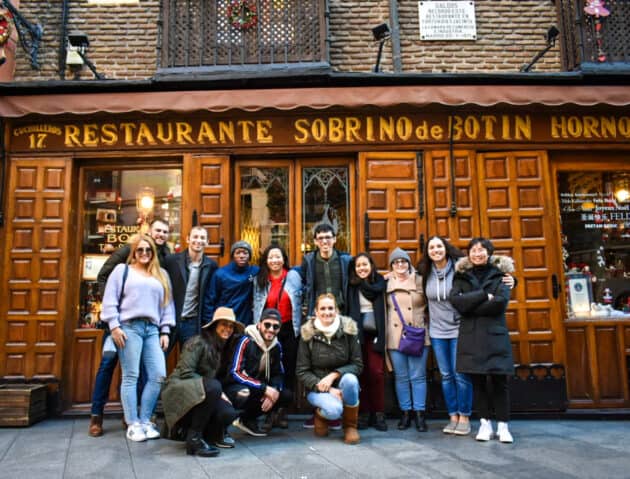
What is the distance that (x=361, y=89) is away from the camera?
20.4 feet

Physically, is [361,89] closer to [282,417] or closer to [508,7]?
[508,7]

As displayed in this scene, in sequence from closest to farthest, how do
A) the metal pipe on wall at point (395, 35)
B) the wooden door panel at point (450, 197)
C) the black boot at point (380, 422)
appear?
the black boot at point (380, 422) < the wooden door panel at point (450, 197) < the metal pipe on wall at point (395, 35)

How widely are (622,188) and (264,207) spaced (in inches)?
209

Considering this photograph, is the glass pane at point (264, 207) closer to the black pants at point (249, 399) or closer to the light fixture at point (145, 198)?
the light fixture at point (145, 198)

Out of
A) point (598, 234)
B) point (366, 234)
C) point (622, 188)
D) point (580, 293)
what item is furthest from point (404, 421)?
point (622, 188)

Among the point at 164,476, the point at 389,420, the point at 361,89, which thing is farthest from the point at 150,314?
the point at 361,89

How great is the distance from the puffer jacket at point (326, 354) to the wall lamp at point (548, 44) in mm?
5187

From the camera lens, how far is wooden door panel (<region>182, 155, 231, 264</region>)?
6.61m

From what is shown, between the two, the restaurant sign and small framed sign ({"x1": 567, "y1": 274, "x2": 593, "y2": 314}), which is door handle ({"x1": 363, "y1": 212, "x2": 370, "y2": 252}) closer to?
the restaurant sign

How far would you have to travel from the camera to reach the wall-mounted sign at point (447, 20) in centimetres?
778

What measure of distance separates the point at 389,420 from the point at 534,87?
4.63 meters

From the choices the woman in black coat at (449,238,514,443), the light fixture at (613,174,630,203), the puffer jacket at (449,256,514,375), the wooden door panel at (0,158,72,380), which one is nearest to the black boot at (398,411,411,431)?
the woman in black coat at (449,238,514,443)

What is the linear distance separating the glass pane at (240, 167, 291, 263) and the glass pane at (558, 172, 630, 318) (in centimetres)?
406

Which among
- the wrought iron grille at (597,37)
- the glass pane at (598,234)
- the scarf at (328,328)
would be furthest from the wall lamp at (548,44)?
the scarf at (328,328)
